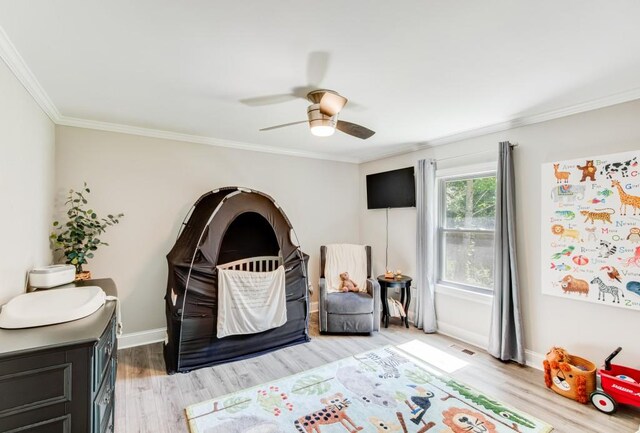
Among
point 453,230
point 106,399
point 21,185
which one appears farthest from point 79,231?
point 453,230

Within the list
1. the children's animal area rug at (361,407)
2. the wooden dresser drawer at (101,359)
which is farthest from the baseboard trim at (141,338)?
the wooden dresser drawer at (101,359)

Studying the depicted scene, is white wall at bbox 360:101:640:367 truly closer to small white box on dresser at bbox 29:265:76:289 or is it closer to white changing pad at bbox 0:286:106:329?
white changing pad at bbox 0:286:106:329

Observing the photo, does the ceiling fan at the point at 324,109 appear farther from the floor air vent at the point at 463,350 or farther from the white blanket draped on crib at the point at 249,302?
the floor air vent at the point at 463,350

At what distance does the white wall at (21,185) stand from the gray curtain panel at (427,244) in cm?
378

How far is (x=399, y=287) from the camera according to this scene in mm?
3959

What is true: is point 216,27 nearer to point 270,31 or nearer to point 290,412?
point 270,31

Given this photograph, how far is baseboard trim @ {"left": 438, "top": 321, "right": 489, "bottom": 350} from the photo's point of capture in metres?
3.33

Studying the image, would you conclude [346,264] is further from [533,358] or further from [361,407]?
[533,358]

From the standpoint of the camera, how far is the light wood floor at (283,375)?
2.13 metres

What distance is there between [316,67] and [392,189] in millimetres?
2724

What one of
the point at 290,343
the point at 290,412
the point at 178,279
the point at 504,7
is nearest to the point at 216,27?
the point at 504,7

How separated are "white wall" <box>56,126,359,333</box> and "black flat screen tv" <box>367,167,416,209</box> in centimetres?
153

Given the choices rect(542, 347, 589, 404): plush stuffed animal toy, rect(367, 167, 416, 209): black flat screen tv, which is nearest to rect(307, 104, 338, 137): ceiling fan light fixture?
rect(367, 167, 416, 209): black flat screen tv

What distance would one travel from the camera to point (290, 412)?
2217mm
